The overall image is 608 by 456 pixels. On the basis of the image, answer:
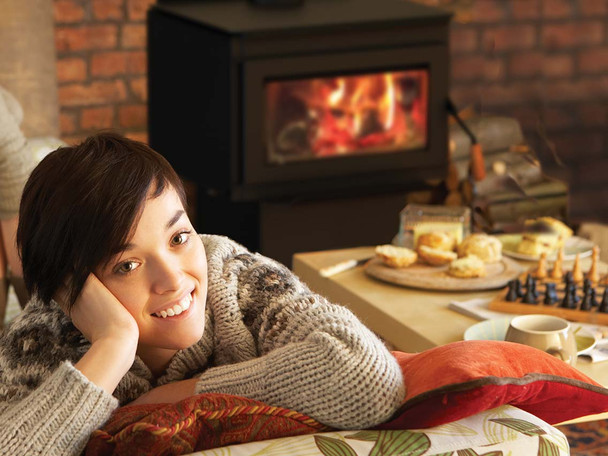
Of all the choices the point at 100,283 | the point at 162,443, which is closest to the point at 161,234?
the point at 100,283

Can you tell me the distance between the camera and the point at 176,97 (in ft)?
10.7

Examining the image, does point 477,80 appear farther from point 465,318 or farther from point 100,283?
point 100,283

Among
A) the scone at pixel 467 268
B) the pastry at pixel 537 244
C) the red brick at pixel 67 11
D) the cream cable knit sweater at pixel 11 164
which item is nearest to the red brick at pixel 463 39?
the red brick at pixel 67 11

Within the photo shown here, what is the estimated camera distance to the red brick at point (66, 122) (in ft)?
11.2

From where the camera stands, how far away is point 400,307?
1.92 meters

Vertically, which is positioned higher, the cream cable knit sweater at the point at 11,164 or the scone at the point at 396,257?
the cream cable knit sweater at the point at 11,164

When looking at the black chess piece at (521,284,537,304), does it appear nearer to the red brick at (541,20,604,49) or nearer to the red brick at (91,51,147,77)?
the red brick at (91,51,147,77)

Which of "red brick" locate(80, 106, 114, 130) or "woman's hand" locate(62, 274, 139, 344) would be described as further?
"red brick" locate(80, 106, 114, 130)

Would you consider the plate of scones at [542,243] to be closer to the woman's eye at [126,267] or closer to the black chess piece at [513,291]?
the black chess piece at [513,291]

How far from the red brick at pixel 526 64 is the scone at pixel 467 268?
6.83 ft

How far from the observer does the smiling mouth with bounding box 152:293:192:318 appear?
1124 millimetres

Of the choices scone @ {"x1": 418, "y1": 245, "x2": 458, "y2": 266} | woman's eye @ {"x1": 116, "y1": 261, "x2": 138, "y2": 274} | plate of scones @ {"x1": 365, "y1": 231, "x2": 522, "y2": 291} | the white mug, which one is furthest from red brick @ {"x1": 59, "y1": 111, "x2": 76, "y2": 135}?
woman's eye @ {"x1": 116, "y1": 261, "x2": 138, "y2": 274}

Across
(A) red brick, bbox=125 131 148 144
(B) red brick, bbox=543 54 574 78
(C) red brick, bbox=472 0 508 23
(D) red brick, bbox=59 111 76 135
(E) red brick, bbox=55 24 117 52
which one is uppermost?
(C) red brick, bbox=472 0 508 23

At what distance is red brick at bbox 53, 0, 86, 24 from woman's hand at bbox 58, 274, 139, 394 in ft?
7.67
